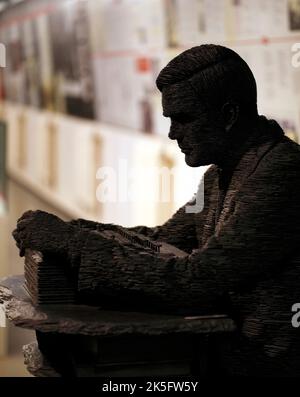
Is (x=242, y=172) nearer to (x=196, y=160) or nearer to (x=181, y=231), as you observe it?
(x=196, y=160)

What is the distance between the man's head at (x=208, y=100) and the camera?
1.92 metres

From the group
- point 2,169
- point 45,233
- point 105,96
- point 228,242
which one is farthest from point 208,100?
point 2,169

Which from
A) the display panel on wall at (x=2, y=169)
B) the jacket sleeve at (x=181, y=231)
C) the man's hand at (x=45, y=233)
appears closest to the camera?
the man's hand at (x=45, y=233)

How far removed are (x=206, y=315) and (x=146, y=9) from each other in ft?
5.86

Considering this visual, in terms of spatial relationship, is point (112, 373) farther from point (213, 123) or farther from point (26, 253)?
point (213, 123)

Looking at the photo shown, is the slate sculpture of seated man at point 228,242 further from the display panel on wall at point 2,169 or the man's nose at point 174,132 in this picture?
the display panel on wall at point 2,169

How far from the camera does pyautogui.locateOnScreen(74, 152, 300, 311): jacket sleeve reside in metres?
1.85

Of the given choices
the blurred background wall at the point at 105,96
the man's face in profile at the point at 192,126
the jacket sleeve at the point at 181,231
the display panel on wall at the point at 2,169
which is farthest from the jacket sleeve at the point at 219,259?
the display panel on wall at the point at 2,169

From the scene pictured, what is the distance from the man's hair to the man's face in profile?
0.02 meters

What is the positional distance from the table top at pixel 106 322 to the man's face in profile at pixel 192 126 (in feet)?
1.04

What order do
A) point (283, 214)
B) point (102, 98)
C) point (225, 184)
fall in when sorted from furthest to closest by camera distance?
point (102, 98) < point (225, 184) < point (283, 214)

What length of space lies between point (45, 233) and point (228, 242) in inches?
13.5

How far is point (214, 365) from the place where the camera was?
195 cm

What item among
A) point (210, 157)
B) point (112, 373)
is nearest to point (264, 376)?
point (112, 373)
